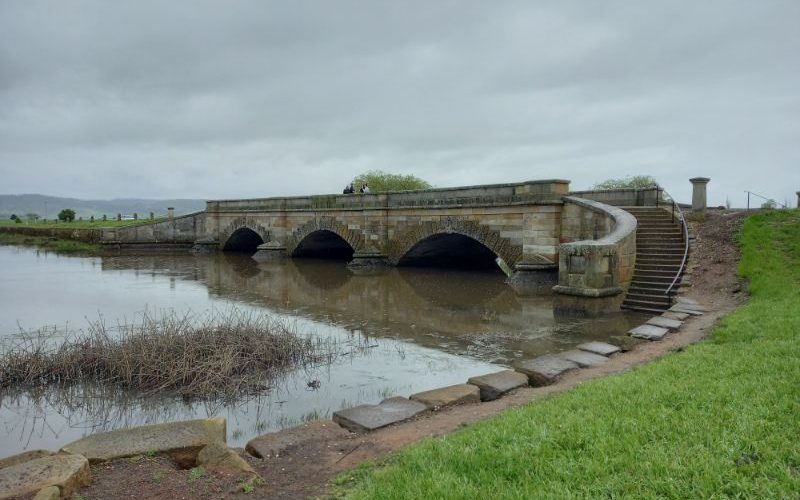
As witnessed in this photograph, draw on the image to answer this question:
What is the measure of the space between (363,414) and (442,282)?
1306cm

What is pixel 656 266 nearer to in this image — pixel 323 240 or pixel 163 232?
pixel 323 240

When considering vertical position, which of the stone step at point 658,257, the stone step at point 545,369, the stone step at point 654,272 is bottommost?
the stone step at point 545,369

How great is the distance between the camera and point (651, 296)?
1224cm

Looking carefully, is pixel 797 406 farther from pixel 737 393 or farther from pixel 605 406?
pixel 605 406

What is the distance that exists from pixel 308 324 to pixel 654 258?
8480 mm

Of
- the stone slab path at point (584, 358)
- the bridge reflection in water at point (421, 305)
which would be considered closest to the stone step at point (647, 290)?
the bridge reflection in water at point (421, 305)

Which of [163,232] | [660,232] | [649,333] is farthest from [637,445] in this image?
[163,232]

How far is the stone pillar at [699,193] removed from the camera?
669 inches

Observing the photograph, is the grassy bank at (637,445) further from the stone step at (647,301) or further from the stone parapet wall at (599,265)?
the stone step at (647,301)

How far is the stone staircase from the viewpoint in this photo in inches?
479

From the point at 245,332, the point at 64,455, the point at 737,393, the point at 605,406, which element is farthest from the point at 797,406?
the point at 245,332

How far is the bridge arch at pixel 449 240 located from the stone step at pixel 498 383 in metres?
10.9

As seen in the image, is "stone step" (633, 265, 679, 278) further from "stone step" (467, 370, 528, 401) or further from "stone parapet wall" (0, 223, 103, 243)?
"stone parapet wall" (0, 223, 103, 243)

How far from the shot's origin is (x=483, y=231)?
1831 centimetres
